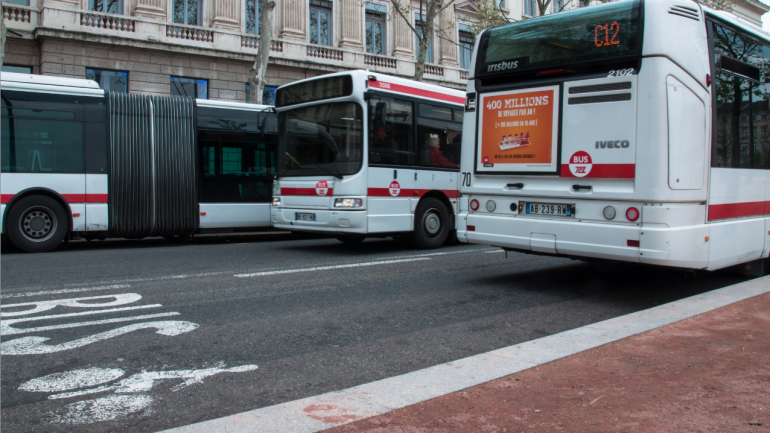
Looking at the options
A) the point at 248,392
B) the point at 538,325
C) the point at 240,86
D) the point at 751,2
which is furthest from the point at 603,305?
the point at 751,2

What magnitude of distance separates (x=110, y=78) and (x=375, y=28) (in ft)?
39.1

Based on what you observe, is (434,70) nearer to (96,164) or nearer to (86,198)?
(96,164)

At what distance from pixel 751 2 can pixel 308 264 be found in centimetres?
5003

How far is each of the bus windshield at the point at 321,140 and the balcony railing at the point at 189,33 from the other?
13263 millimetres

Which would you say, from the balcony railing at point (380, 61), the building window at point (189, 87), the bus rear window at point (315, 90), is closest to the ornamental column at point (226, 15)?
Answer: the building window at point (189, 87)

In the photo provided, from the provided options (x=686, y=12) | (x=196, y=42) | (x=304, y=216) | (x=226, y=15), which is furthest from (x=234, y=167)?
(x=226, y=15)

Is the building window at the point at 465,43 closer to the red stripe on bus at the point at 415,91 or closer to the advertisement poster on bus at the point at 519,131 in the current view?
the red stripe on bus at the point at 415,91

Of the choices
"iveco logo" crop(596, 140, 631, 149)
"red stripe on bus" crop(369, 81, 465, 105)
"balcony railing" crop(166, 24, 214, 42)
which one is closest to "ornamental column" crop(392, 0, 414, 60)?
"balcony railing" crop(166, 24, 214, 42)

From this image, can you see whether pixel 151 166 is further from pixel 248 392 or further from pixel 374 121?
pixel 248 392

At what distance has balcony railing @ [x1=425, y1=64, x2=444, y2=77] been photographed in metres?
30.2

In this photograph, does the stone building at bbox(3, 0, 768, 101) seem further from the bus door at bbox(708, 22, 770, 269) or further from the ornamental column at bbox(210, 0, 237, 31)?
the bus door at bbox(708, 22, 770, 269)

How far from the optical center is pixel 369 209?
10.4 metres

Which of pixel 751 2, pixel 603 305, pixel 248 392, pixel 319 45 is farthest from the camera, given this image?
pixel 751 2

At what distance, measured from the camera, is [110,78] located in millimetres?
21953
